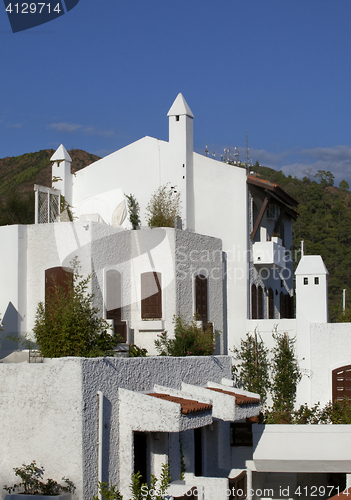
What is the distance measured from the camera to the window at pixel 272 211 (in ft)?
87.2

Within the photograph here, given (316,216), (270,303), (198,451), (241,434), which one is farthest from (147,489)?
(316,216)

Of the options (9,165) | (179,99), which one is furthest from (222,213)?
(9,165)

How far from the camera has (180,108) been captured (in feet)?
74.0

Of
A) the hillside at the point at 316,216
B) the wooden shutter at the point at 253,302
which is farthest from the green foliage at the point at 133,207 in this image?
the hillside at the point at 316,216

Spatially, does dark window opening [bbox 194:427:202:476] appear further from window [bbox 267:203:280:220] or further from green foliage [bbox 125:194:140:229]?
window [bbox 267:203:280:220]

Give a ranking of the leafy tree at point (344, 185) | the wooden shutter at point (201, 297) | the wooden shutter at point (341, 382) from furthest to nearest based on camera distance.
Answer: the leafy tree at point (344, 185), the wooden shutter at point (201, 297), the wooden shutter at point (341, 382)

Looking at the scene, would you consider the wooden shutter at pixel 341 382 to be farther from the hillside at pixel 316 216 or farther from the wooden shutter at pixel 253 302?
the hillside at pixel 316 216

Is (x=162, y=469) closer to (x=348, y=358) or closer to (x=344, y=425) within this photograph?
(x=344, y=425)

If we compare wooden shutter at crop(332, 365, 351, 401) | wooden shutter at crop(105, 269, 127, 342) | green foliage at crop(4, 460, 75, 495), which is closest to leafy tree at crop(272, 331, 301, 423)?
wooden shutter at crop(332, 365, 351, 401)

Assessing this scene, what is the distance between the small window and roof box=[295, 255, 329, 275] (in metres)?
5.77

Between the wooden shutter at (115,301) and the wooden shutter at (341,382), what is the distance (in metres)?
7.17

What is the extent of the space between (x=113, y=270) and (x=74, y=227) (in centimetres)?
198

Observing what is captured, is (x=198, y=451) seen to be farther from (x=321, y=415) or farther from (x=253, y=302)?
(x=253, y=302)

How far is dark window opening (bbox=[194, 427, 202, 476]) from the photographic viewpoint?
1703 cm
